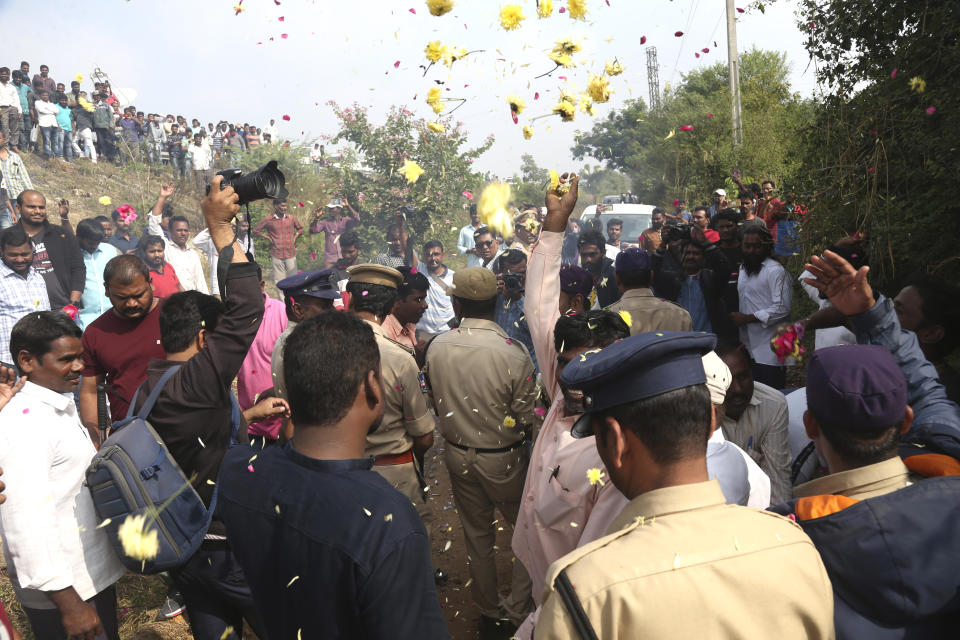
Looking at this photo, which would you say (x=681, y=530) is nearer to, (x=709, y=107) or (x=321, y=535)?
(x=321, y=535)

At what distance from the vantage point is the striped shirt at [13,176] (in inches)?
475

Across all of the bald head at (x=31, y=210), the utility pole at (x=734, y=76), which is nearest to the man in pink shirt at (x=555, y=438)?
the bald head at (x=31, y=210)

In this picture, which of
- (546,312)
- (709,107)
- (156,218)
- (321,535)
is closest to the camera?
(321,535)

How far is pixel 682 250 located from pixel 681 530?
495cm

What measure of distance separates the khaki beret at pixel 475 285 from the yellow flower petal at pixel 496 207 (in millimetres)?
284

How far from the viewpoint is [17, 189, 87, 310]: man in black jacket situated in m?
7.51

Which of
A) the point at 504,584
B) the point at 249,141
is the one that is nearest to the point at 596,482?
the point at 504,584

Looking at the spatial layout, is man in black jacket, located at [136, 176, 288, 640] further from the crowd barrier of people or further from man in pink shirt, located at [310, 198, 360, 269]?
man in pink shirt, located at [310, 198, 360, 269]

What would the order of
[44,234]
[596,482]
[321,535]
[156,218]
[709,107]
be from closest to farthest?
[321,535]
[596,482]
[44,234]
[156,218]
[709,107]

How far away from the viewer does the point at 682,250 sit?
6051 millimetres

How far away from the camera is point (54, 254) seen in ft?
25.3

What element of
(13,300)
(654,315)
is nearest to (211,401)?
(654,315)

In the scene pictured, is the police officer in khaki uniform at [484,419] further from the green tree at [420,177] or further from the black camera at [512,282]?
the green tree at [420,177]

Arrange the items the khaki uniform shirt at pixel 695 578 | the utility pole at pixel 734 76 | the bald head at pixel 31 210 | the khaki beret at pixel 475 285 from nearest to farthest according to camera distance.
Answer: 1. the khaki uniform shirt at pixel 695 578
2. the khaki beret at pixel 475 285
3. the bald head at pixel 31 210
4. the utility pole at pixel 734 76
